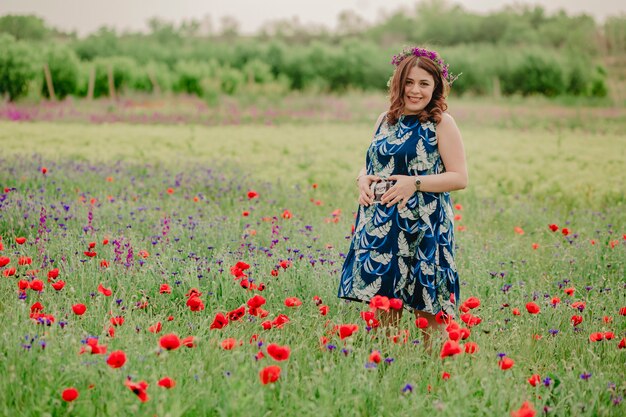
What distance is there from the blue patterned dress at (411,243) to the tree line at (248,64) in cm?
1907

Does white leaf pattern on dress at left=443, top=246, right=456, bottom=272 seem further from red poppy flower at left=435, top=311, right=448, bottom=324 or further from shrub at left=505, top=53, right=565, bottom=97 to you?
shrub at left=505, top=53, right=565, bottom=97

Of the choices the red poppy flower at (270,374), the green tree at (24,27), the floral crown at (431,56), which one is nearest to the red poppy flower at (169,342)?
the red poppy flower at (270,374)

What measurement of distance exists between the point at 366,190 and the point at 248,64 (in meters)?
34.3

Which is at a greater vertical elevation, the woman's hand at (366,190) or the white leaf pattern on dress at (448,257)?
the woman's hand at (366,190)

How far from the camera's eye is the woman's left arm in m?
3.14

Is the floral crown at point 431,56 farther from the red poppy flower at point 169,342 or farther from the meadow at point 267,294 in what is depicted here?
the red poppy flower at point 169,342

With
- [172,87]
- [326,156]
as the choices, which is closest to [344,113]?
[172,87]

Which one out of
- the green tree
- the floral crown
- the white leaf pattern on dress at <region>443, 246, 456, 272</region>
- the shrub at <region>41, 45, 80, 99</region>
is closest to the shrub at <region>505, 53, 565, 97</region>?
the shrub at <region>41, 45, 80, 99</region>

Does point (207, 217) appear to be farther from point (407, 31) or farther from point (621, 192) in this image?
point (407, 31)

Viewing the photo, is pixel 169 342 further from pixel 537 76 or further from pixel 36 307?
pixel 537 76

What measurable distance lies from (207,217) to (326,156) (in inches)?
246

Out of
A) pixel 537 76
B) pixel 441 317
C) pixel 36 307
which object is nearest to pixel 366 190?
pixel 441 317

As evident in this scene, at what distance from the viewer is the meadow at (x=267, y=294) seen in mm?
2361

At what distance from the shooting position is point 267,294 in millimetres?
3766
